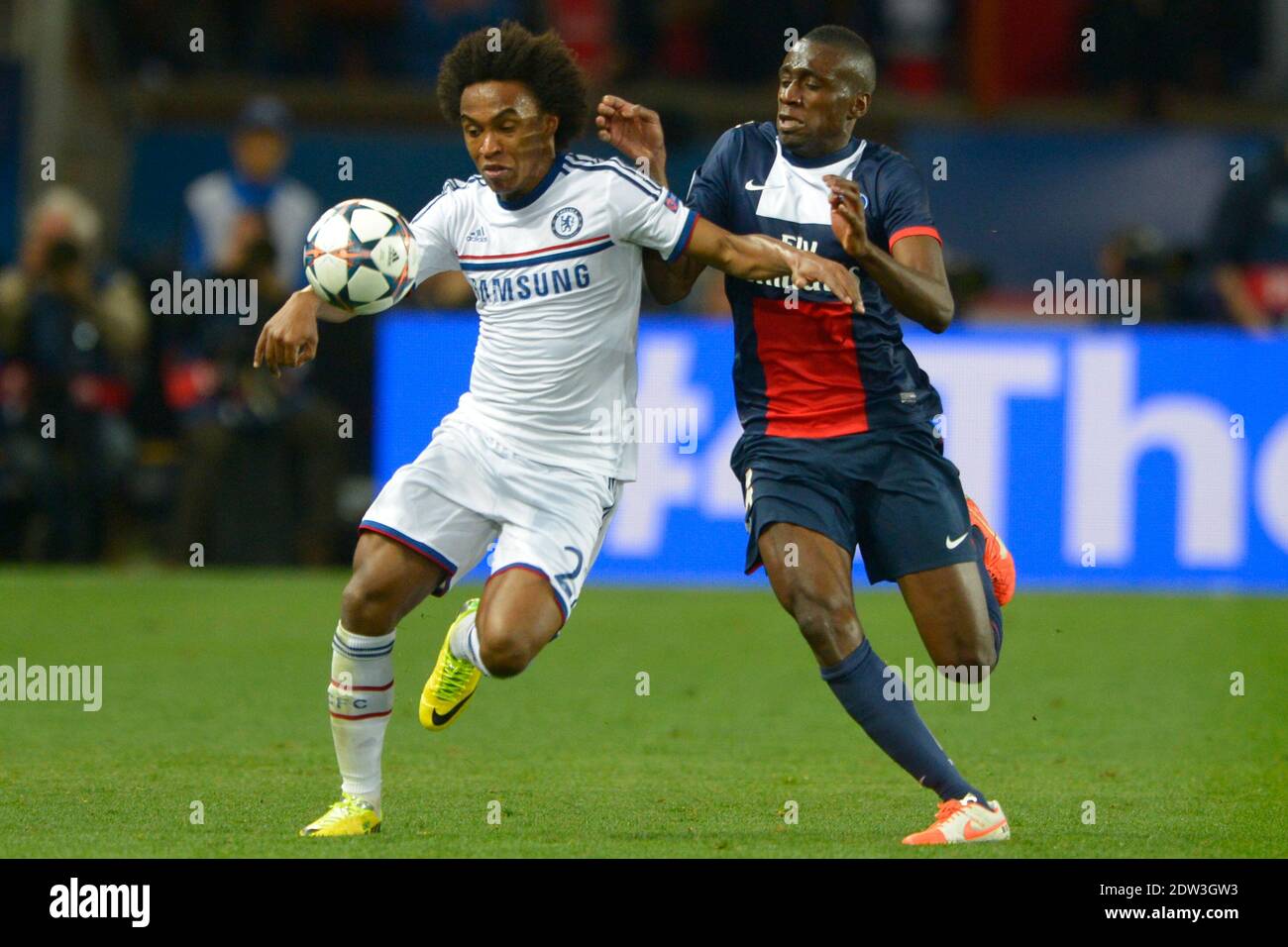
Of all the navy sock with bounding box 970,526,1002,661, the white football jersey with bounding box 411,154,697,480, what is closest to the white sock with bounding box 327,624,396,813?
the white football jersey with bounding box 411,154,697,480

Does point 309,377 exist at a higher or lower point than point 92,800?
higher

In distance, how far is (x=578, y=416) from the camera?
683 cm

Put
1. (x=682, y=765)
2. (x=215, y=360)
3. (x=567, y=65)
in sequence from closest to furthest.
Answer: (x=567, y=65) → (x=682, y=765) → (x=215, y=360)

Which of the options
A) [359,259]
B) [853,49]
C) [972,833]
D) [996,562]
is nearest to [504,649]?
[359,259]

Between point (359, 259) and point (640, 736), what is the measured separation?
2895 millimetres

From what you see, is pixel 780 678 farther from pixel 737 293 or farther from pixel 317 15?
pixel 317 15

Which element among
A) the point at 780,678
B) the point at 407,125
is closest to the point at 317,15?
the point at 407,125

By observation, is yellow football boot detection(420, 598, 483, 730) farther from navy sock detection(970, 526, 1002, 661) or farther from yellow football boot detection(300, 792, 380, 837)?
navy sock detection(970, 526, 1002, 661)

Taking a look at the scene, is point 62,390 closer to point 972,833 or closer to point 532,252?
point 532,252

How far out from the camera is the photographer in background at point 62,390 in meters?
13.9

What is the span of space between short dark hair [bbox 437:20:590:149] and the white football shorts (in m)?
1.03

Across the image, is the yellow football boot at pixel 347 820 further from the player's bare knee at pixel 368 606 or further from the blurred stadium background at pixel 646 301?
the blurred stadium background at pixel 646 301

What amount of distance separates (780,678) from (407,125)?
9.48 meters

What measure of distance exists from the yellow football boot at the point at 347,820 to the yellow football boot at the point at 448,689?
0.74m
